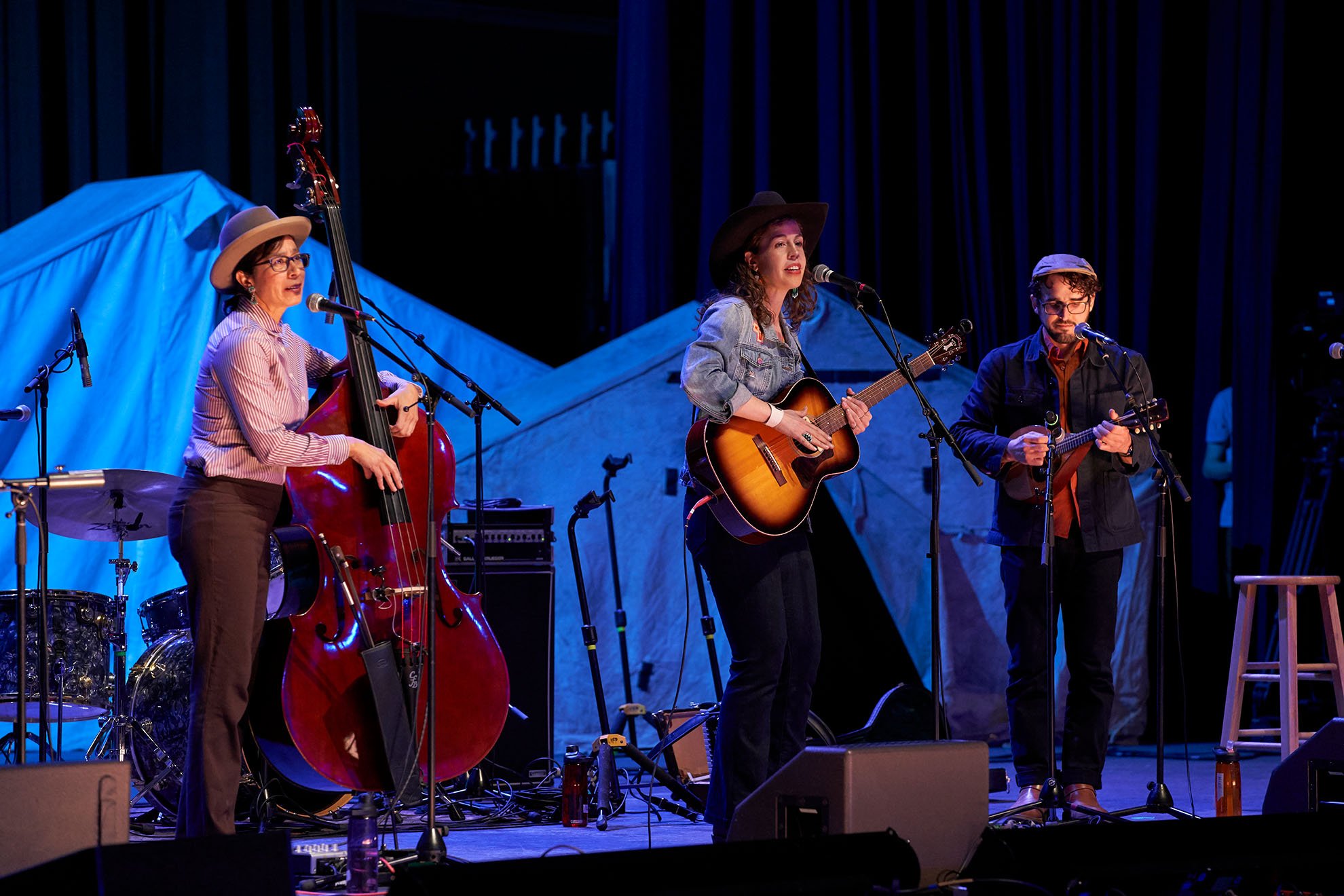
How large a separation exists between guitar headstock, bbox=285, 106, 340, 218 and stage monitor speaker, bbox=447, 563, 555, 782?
174 centimetres

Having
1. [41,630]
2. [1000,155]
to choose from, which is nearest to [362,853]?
[41,630]

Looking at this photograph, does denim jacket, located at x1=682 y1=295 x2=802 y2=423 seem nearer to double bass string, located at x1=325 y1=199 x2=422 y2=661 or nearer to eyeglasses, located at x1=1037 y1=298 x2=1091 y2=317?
double bass string, located at x1=325 y1=199 x2=422 y2=661

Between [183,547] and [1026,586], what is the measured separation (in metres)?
2.50

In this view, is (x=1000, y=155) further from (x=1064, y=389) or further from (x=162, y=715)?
(x=162, y=715)

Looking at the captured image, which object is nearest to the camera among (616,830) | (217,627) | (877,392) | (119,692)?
(217,627)

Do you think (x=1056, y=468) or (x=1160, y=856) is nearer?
(x=1160, y=856)

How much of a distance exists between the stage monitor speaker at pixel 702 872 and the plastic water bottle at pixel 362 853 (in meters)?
0.73

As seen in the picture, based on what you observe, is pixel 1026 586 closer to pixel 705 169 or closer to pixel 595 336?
pixel 705 169

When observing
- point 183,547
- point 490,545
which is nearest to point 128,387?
point 490,545

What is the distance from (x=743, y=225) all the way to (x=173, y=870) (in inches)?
88.8

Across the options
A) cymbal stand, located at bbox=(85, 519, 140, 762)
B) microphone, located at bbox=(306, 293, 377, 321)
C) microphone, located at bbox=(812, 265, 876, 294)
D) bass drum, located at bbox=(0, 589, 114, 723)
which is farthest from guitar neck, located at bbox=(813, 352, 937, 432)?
bass drum, located at bbox=(0, 589, 114, 723)

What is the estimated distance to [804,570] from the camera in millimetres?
3938

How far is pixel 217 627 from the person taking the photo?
11.5 ft

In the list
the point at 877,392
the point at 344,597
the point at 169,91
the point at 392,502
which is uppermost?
the point at 169,91
